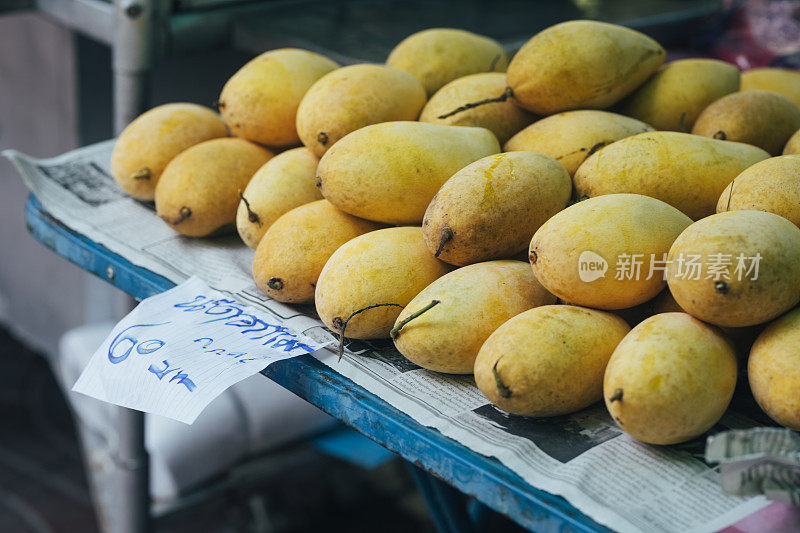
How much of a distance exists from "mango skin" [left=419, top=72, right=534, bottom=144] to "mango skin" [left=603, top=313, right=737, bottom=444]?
46 cm

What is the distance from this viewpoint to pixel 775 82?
1.25 metres

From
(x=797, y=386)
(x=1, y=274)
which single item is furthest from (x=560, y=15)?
(x=1, y=274)

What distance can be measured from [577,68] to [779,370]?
1.70 ft

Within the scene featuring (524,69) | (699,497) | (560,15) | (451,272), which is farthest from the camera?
(560,15)

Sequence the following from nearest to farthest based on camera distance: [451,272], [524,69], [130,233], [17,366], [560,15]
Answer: [451,272] → [524,69] → [130,233] → [560,15] → [17,366]

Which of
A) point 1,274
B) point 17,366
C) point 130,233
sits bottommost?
point 17,366

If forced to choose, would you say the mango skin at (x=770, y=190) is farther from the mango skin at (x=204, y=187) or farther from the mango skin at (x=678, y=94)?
the mango skin at (x=204, y=187)

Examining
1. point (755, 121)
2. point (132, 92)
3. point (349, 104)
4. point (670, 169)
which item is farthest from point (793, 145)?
point (132, 92)

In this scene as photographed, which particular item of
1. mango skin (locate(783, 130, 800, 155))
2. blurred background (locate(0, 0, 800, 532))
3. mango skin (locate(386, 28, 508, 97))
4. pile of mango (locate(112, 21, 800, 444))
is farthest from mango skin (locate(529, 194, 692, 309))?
blurred background (locate(0, 0, 800, 532))

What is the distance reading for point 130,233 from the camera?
1177mm

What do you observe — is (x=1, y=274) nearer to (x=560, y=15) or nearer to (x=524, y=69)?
(x=560, y=15)

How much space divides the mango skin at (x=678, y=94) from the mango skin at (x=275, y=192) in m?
0.47

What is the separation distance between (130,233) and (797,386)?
35.6 inches

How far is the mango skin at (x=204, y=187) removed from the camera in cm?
112
